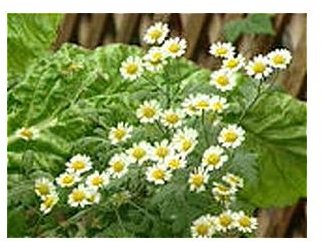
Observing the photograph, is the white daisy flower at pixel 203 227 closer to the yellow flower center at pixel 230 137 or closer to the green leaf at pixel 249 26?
the yellow flower center at pixel 230 137

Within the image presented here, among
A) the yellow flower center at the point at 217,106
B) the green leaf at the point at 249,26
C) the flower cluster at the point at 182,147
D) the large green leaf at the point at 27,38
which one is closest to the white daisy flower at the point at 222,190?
the flower cluster at the point at 182,147

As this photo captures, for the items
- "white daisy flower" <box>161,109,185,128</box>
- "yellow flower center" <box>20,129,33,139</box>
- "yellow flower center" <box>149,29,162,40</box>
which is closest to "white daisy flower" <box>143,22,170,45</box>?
"yellow flower center" <box>149,29,162,40</box>

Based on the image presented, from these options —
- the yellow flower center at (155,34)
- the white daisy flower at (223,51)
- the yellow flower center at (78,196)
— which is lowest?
the yellow flower center at (78,196)

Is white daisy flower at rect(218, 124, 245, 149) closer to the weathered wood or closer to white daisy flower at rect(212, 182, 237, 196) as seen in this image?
white daisy flower at rect(212, 182, 237, 196)

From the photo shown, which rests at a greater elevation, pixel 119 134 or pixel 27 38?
pixel 27 38

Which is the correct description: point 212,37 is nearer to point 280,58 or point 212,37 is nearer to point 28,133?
point 280,58

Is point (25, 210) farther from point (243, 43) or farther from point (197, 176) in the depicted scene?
point (243, 43)

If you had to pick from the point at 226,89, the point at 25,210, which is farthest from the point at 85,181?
the point at 226,89

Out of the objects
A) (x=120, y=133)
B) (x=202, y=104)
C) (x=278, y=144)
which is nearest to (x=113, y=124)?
(x=120, y=133)

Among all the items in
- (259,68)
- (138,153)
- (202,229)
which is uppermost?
(259,68)
